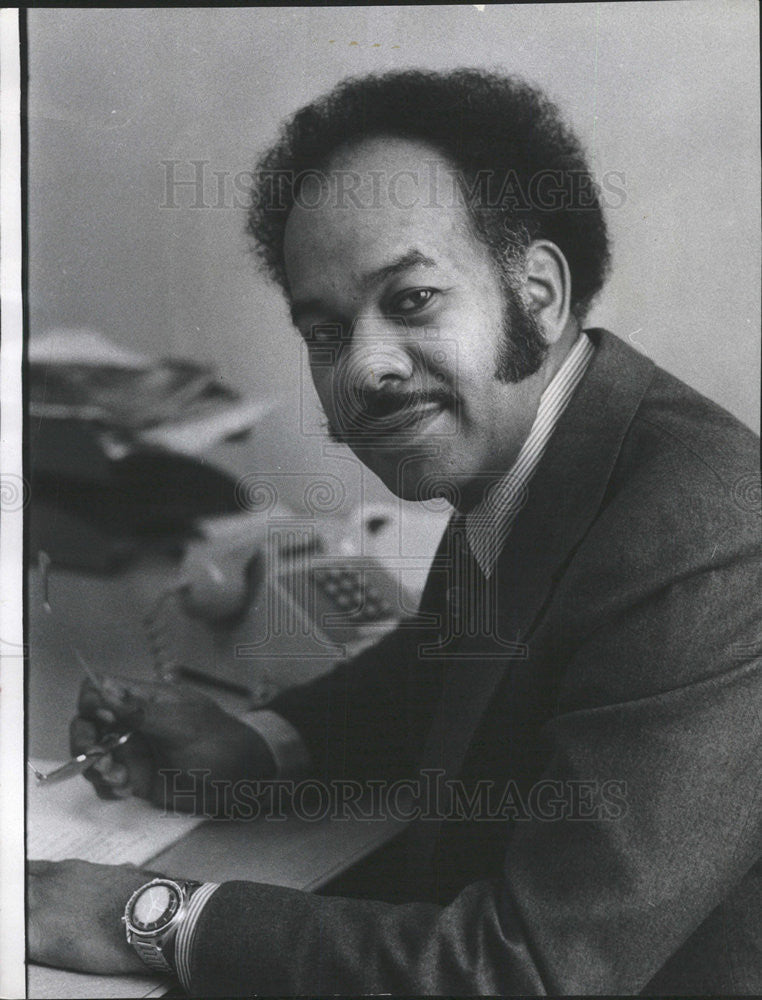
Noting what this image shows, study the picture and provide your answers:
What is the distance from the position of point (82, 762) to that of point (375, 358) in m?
0.64

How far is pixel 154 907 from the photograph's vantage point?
3.73 feet

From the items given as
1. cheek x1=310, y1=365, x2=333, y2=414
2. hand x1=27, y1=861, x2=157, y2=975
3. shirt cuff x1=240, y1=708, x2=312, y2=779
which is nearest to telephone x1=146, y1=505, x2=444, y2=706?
shirt cuff x1=240, y1=708, x2=312, y2=779

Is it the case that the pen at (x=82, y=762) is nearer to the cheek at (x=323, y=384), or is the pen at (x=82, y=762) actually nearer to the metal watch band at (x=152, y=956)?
the metal watch band at (x=152, y=956)

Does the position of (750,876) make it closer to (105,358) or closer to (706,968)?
(706,968)

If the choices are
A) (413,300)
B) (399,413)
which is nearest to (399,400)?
(399,413)

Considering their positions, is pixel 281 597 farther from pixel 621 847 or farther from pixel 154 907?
pixel 621 847

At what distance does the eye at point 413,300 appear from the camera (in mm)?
1139

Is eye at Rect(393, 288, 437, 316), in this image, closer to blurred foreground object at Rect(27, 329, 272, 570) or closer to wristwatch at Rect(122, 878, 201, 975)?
blurred foreground object at Rect(27, 329, 272, 570)

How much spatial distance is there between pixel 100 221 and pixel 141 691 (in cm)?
60

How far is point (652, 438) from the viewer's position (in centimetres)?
109

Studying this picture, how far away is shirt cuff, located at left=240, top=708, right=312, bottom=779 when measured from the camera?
1.26 metres

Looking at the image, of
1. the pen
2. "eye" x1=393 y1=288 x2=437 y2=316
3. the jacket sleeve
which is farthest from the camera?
the pen

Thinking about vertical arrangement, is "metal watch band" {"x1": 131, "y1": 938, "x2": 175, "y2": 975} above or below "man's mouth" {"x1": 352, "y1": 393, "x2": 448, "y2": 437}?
below

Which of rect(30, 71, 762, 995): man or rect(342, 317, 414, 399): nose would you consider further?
rect(342, 317, 414, 399): nose
